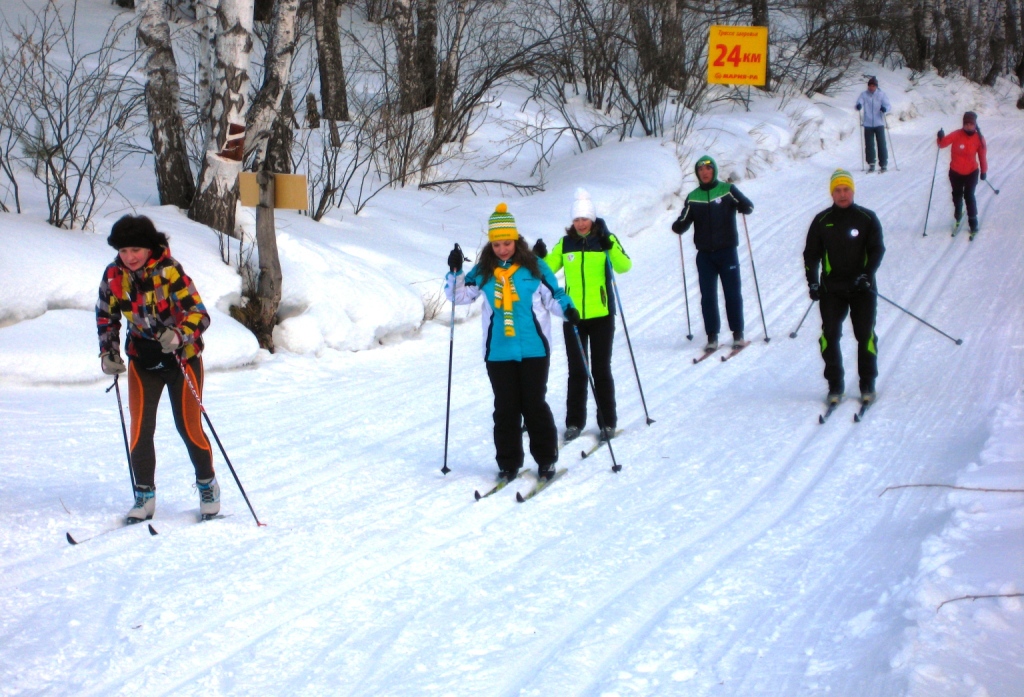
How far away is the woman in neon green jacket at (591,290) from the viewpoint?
21.3 feet

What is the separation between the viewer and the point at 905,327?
9.05 meters

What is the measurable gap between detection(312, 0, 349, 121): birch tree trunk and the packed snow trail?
8.21 m

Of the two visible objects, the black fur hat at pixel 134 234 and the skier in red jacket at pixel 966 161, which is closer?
the black fur hat at pixel 134 234

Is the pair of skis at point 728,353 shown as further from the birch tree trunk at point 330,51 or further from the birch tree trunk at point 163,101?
the birch tree trunk at point 330,51

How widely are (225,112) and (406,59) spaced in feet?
18.8

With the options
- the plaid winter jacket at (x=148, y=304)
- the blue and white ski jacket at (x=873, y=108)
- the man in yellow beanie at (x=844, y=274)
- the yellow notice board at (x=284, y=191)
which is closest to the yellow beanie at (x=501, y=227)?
the plaid winter jacket at (x=148, y=304)

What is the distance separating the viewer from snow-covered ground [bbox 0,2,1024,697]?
11.5ft

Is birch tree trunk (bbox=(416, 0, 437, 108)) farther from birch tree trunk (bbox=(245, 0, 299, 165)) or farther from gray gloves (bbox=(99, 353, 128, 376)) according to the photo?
gray gloves (bbox=(99, 353, 128, 376))

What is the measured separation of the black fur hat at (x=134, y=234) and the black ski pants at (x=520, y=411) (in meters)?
1.95

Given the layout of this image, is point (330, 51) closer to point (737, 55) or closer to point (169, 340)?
point (737, 55)

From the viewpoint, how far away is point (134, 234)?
15.1ft

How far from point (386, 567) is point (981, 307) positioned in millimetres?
7134

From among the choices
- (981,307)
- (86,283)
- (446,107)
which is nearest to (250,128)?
(86,283)

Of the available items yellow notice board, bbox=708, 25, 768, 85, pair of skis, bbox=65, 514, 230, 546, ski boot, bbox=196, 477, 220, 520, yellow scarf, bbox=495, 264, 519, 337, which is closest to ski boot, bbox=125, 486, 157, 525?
pair of skis, bbox=65, 514, 230, 546
